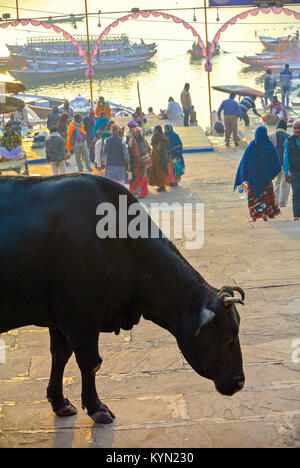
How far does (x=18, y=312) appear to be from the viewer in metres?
4.66

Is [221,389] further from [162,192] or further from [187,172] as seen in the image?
[187,172]

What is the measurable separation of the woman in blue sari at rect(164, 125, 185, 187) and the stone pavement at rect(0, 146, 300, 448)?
20.7 ft

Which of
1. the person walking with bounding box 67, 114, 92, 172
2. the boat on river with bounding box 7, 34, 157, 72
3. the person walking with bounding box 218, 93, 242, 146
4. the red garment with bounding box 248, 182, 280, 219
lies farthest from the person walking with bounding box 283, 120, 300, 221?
the boat on river with bounding box 7, 34, 157, 72

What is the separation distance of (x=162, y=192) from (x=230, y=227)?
4247 millimetres

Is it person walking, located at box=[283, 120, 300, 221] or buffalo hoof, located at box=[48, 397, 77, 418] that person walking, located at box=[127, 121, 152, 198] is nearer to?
person walking, located at box=[283, 120, 300, 221]

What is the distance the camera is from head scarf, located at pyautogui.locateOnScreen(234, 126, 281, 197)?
10648 millimetres

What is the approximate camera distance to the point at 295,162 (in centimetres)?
1046

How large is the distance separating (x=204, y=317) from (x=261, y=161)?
6311 millimetres

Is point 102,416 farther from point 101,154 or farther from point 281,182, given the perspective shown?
point 101,154

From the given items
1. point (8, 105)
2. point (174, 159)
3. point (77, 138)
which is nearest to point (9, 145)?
point (77, 138)

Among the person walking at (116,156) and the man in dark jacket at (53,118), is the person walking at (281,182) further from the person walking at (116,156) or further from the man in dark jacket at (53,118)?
the man in dark jacket at (53,118)

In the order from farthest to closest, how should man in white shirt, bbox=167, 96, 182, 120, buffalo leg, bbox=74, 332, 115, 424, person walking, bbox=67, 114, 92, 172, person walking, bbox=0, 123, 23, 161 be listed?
man in white shirt, bbox=167, 96, 182, 120 < person walking, bbox=67, 114, 92, 172 < person walking, bbox=0, 123, 23, 161 < buffalo leg, bbox=74, 332, 115, 424

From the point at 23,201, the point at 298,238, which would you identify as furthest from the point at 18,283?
the point at 298,238
